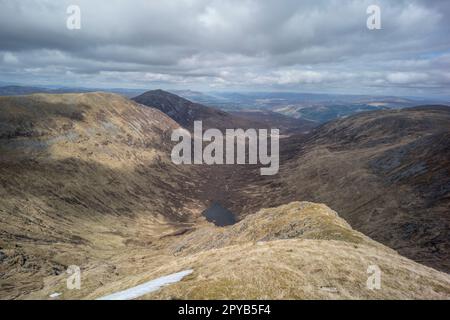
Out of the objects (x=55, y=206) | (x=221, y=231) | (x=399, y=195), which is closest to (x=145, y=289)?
(x=221, y=231)

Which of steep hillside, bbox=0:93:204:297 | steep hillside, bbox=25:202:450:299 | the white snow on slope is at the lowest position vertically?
steep hillside, bbox=0:93:204:297

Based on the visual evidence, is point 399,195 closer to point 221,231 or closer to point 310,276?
point 221,231

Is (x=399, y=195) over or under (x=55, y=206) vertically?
over

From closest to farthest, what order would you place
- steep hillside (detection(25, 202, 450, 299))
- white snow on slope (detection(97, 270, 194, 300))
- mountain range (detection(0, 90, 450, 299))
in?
steep hillside (detection(25, 202, 450, 299)), white snow on slope (detection(97, 270, 194, 300)), mountain range (detection(0, 90, 450, 299))

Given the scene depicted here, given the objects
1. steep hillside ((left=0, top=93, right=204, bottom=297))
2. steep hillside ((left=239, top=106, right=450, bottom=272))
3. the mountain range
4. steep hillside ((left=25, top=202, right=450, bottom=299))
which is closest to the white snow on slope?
steep hillside ((left=25, top=202, right=450, bottom=299))

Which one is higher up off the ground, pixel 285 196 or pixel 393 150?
pixel 393 150

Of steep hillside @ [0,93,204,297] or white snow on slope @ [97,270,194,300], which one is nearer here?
white snow on slope @ [97,270,194,300]

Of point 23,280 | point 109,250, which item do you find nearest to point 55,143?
point 109,250

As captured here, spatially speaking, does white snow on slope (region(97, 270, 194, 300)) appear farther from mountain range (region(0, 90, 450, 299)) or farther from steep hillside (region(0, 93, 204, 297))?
steep hillside (region(0, 93, 204, 297))

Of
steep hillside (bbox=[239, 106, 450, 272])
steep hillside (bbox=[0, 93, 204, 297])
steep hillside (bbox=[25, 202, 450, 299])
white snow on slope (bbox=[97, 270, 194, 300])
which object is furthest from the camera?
steep hillside (bbox=[239, 106, 450, 272])

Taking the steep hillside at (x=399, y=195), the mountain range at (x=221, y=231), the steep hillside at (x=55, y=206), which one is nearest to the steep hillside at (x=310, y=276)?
the mountain range at (x=221, y=231)
